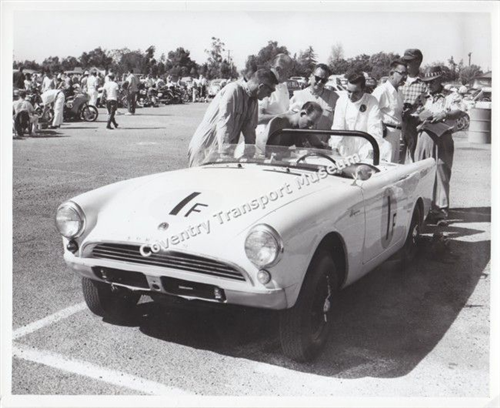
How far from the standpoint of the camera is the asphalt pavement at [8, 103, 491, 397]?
282cm

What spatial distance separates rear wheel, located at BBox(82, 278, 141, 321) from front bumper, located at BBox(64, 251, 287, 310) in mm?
262

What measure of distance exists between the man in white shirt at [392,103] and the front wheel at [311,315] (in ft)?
8.01

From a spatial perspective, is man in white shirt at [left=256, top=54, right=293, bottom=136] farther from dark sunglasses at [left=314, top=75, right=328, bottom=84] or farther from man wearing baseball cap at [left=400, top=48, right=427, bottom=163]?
man wearing baseball cap at [left=400, top=48, right=427, bottom=163]

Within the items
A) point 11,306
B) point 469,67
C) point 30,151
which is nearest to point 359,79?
point 469,67

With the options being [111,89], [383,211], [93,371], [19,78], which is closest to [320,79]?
[383,211]

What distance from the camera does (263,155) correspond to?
373 centimetres

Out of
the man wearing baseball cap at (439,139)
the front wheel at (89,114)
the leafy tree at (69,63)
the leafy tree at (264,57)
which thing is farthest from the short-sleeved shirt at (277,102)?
the front wheel at (89,114)

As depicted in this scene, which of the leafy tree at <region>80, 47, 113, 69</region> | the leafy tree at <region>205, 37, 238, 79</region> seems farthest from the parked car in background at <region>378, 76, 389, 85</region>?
the leafy tree at <region>80, 47, 113, 69</region>

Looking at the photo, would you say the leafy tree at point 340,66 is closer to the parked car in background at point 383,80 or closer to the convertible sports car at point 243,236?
the parked car in background at point 383,80

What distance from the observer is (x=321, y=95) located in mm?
5047

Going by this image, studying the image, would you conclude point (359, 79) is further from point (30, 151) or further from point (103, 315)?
point (30, 151)

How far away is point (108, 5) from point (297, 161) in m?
1.44

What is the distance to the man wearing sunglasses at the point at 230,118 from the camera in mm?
4235

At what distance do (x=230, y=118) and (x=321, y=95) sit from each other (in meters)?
1.09
